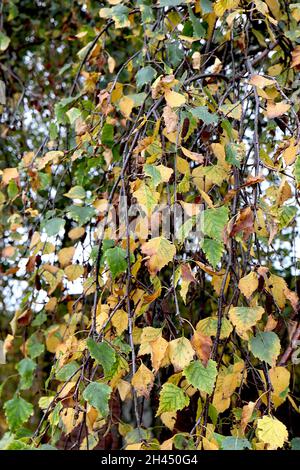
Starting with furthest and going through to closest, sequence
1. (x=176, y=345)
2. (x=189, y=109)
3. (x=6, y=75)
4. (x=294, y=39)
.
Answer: (x=6, y=75) < (x=294, y=39) < (x=189, y=109) < (x=176, y=345)

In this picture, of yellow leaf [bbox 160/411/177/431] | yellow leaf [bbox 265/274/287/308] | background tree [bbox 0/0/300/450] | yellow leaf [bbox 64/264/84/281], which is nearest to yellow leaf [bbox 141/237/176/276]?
background tree [bbox 0/0/300/450]

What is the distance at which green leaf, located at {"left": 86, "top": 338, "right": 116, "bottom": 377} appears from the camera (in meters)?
0.85

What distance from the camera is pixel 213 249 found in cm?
90

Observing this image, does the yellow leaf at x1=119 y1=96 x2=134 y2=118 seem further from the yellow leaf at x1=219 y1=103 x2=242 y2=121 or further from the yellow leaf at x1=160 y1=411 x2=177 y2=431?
the yellow leaf at x1=160 y1=411 x2=177 y2=431

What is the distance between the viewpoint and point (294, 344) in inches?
40.6

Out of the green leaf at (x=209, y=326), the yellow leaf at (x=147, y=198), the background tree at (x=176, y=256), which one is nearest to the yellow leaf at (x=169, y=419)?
the background tree at (x=176, y=256)

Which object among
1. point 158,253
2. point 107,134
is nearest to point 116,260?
point 158,253

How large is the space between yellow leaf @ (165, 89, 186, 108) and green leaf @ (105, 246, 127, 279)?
0.24 meters

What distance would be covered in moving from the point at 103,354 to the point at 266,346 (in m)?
0.25

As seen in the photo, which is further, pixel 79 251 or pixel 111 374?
pixel 79 251

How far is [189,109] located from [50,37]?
1.56 metres
